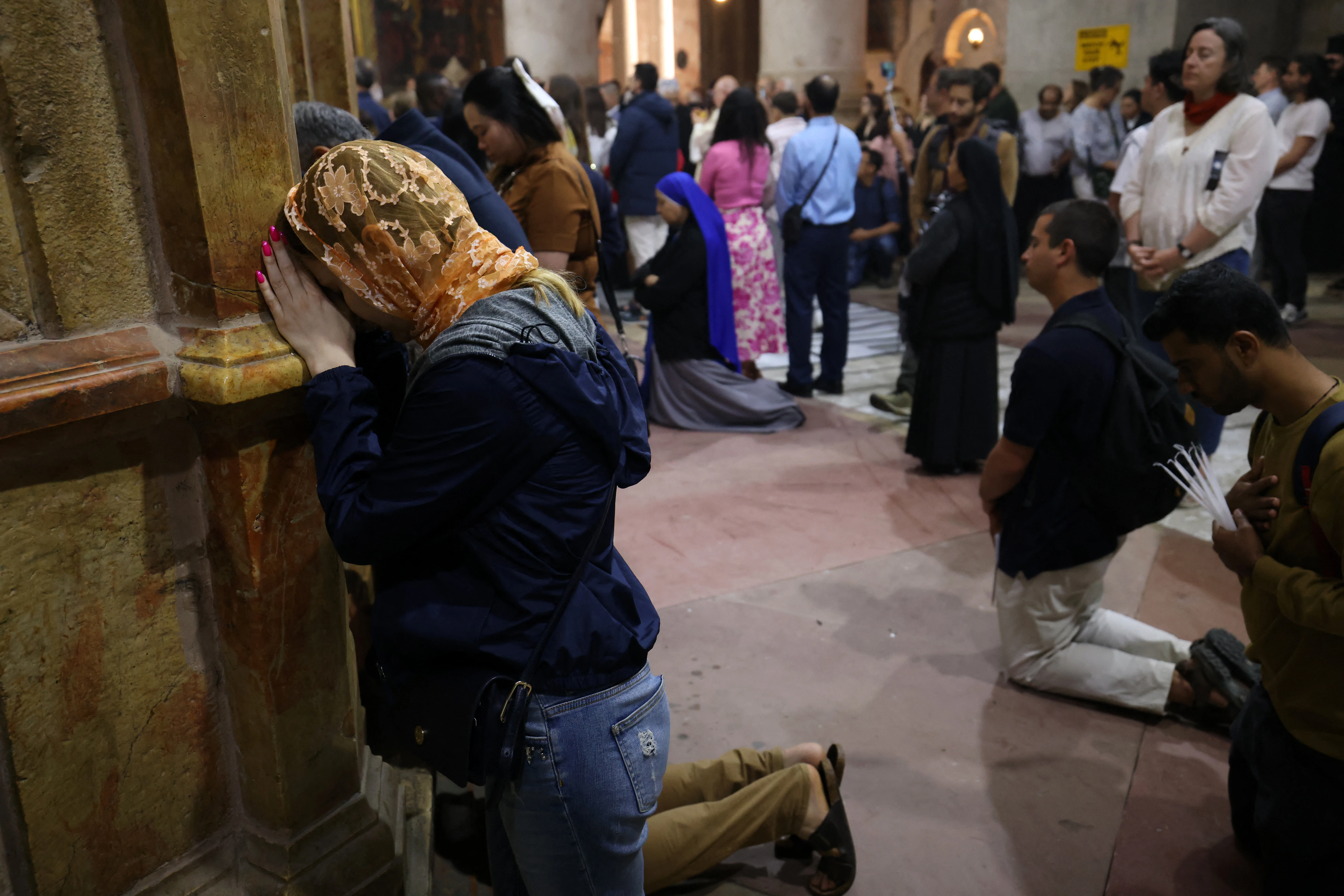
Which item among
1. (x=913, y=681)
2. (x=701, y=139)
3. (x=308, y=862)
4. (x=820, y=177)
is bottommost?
(x=913, y=681)

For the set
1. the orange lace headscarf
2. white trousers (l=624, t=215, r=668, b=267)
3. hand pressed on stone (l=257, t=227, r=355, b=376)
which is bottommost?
white trousers (l=624, t=215, r=668, b=267)

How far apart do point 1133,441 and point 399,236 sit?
2.18 metres

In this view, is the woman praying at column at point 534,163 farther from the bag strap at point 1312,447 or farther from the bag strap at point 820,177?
the bag strap at point 1312,447

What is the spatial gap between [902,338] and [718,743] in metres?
4.02

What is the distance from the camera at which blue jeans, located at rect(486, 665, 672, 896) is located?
4.81ft

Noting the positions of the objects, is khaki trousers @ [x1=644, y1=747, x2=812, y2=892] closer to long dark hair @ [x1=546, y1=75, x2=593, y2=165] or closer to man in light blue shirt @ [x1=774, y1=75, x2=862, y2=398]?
man in light blue shirt @ [x1=774, y1=75, x2=862, y2=398]

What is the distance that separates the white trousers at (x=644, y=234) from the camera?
8125 millimetres

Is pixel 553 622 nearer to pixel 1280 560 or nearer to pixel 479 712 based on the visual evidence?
pixel 479 712

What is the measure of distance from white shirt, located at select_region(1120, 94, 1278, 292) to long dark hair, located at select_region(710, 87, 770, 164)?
242 centimetres

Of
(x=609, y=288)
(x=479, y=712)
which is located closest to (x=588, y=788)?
(x=479, y=712)

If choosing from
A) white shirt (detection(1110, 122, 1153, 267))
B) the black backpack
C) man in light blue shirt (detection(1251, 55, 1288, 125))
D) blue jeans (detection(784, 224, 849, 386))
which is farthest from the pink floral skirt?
man in light blue shirt (detection(1251, 55, 1288, 125))

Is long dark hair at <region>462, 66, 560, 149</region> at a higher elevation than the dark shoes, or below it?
higher

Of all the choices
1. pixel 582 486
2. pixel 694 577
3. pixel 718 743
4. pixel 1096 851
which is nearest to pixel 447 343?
pixel 582 486

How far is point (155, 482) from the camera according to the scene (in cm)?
161
